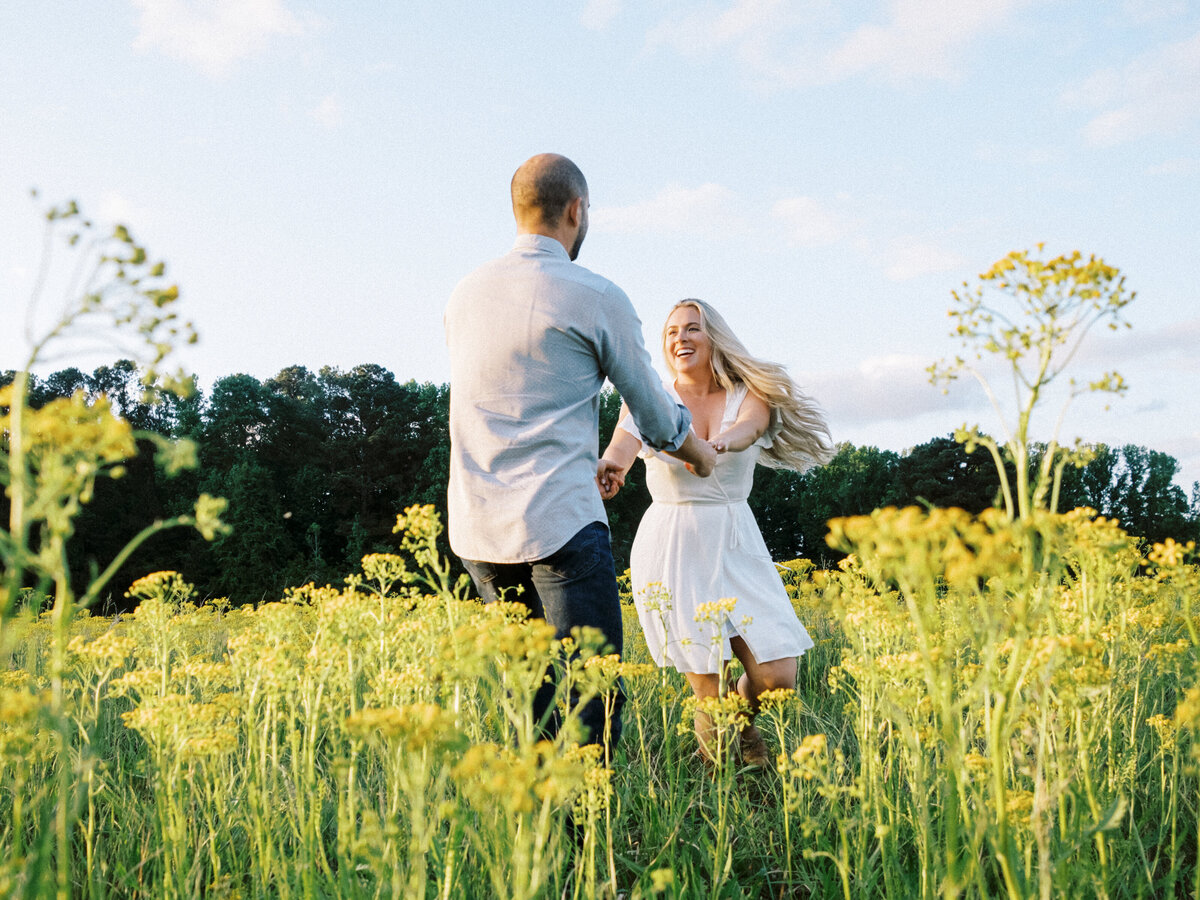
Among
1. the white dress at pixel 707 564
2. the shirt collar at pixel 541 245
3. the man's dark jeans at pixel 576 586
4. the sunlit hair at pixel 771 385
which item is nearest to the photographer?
the man's dark jeans at pixel 576 586

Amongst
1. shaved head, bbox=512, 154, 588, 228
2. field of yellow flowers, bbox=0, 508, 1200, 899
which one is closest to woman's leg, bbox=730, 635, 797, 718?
field of yellow flowers, bbox=0, 508, 1200, 899

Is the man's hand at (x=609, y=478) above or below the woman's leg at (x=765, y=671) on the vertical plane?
above

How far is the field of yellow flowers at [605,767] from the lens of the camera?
1.35 m

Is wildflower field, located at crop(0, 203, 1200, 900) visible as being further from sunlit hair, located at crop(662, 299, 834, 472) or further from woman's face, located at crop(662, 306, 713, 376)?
woman's face, located at crop(662, 306, 713, 376)

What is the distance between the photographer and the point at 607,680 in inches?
82.0

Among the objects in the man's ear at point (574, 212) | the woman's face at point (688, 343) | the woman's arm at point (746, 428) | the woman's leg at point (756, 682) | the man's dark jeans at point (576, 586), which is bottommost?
the woman's leg at point (756, 682)

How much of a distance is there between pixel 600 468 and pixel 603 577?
30.5 inches

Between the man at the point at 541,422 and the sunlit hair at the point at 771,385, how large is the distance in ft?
4.99

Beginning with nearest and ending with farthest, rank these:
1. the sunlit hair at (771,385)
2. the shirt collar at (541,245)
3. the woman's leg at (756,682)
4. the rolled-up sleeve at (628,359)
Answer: the rolled-up sleeve at (628,359) → the shirt collar at (541,245) → the woman's leg at (756,682) → the sunlit hair at (771,385)

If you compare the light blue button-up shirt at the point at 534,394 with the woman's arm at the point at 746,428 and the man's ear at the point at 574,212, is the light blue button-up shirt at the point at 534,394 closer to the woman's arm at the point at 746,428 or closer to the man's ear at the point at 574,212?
the man's ear at the point at 574,212

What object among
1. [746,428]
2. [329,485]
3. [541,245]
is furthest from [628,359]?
[329,485]

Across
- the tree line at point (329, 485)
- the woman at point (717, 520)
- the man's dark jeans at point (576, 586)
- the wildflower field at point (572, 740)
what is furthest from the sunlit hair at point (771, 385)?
the tree line at point (329, 485)

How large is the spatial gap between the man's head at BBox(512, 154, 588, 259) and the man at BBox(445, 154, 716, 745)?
0.11 metres

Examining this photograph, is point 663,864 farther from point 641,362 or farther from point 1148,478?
point 1148,478
